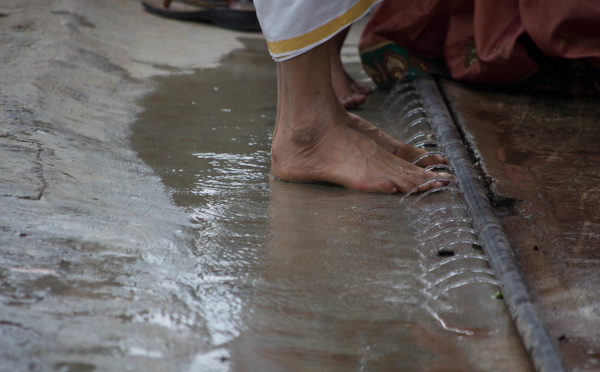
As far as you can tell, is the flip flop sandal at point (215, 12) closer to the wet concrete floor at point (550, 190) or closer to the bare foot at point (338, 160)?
the wet concrete floor at point (550, 190)

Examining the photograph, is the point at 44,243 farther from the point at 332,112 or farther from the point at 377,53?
the point at 377,53

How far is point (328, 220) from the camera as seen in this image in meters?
1.61

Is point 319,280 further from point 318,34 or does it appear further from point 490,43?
point 490,43

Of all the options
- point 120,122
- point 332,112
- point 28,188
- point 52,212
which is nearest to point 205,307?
point 52,212

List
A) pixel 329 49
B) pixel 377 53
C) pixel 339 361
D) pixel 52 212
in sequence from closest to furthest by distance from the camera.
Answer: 1. pixel 339 361
2. pixel 52 212
3. pixel 329 49
4. pixel 377 53

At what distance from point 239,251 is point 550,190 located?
0.94m

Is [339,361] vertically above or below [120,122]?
above

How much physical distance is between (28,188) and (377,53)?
1958 mm

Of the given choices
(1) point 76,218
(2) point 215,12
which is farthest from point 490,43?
(2) point 215,12

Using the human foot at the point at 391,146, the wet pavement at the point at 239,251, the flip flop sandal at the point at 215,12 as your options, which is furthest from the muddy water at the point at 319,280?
the flip flop sandal at the point at 215,12

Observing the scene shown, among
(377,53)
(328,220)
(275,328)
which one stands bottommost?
(377,53)

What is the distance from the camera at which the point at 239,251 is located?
1416 millimetres

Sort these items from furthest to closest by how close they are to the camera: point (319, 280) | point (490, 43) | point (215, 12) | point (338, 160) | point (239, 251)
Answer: point (215, 12) < point (490, 43) < point (338, 160) < point (239, 251) < point (319, 280)

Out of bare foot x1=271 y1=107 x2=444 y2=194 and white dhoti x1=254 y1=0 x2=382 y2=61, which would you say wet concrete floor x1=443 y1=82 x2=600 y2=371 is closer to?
bare foot x1=271 y1=107 x2=444 y2=194
